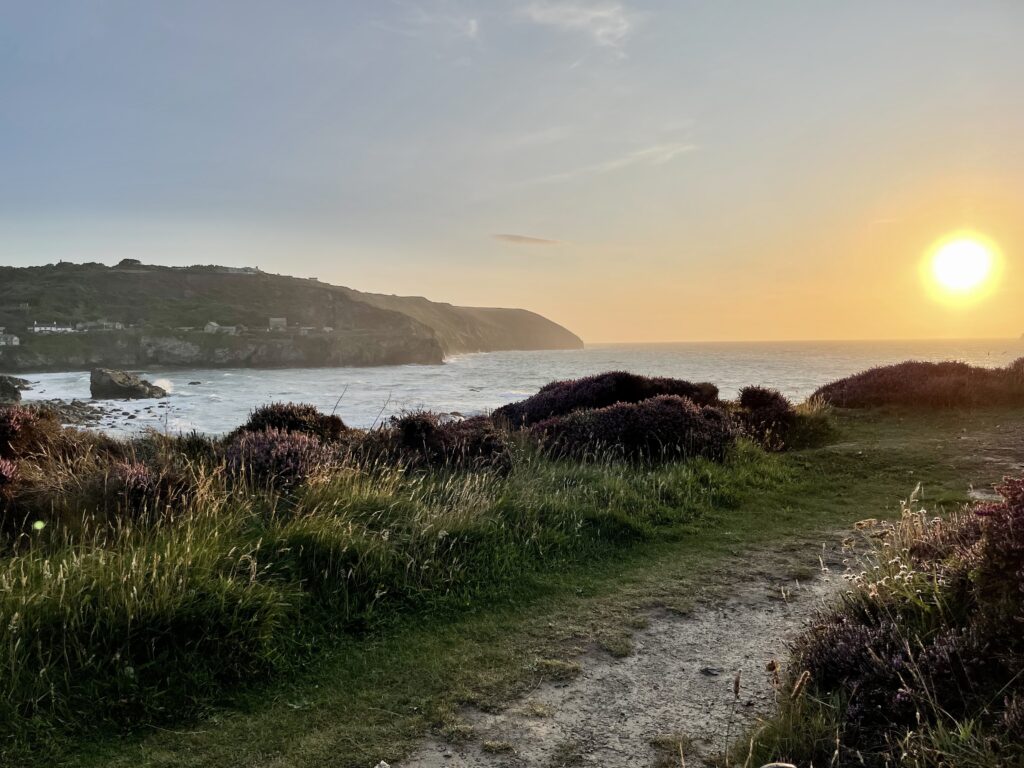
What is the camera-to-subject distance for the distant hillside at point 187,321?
11162cm

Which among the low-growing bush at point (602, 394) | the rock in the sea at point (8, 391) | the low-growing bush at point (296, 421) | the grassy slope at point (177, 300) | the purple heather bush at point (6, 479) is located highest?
the grassy slope at point (177, 300)

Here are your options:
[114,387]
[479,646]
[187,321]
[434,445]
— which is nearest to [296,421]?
[434,445]

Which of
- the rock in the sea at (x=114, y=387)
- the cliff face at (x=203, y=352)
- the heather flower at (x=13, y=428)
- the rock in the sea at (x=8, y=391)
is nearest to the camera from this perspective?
the heather flower at (x=13, y=428)

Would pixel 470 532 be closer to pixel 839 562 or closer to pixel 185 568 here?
pixel 185 568

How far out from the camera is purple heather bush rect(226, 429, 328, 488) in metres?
8.33

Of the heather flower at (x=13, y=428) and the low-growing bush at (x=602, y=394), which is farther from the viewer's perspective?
the low-growing bush at (x=602, y=394)

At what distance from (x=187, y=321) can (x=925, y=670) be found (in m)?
151

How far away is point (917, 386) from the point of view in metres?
19.3

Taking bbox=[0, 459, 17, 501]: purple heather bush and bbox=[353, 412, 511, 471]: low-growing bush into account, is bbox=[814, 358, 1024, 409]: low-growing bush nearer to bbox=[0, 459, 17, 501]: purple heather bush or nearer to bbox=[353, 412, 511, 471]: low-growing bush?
bbox=[353, 412, 511, 471]: low-growing bush

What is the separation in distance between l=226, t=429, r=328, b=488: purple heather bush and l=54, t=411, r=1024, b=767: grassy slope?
343 centimetres

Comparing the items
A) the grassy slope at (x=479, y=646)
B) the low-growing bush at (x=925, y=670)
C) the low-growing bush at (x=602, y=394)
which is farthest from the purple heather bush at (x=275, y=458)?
the low-growing bush at (x=602, y=394)

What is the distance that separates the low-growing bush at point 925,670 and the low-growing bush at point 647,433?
24.3 feet

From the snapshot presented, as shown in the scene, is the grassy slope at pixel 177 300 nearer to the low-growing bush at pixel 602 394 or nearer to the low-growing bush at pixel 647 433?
the low-growing bush at pixel 602 394

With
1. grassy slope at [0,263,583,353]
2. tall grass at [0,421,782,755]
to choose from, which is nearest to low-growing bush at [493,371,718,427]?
tall grass at [0,421,782,755]
